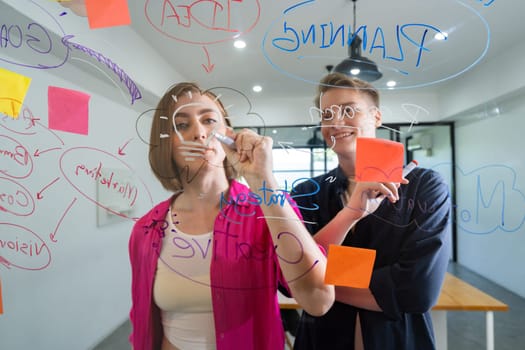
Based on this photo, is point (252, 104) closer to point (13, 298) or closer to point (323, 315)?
point (323, 315)

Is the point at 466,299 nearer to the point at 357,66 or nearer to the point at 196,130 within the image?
→ the point at 357,66

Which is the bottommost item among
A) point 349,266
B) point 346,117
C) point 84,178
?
point 349,266

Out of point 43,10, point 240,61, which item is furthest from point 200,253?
→ point 43,10

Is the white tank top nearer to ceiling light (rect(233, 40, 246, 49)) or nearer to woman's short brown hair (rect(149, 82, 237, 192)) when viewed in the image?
woman's short brown hair (rect(149, 82, 237, 192))

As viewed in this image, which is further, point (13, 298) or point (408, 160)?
point (13, 298)

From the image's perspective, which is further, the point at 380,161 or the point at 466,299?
the point at 466,299

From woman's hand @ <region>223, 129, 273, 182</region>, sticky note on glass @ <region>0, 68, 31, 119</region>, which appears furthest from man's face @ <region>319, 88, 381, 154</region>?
sticky note on glass @ <region>0, 68, 31, 119</region>

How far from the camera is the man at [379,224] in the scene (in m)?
0.44

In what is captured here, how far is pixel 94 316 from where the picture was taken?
62cm

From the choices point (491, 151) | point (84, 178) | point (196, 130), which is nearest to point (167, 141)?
point (196, 130)

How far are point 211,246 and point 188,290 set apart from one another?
0.08 metres

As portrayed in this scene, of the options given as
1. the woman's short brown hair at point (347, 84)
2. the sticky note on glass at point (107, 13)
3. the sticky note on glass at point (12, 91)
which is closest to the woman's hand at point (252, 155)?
the woman's short brown hair at point (347, 84)

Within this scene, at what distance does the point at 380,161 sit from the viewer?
45 cm

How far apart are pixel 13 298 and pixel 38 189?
0.46 meters
